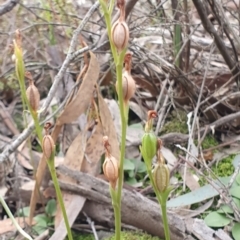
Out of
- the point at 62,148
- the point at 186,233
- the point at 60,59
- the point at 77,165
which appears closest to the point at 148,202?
the point at 186,233

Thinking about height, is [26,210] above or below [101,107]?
below

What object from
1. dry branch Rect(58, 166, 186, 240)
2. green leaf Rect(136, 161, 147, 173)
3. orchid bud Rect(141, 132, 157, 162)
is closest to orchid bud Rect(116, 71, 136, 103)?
orchid bud Rect(141, 132, 157, 162)

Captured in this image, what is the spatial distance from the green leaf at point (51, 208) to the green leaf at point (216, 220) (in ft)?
1.23

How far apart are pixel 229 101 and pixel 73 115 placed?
18.3 inches

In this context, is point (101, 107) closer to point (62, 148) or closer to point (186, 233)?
point (62, 148)

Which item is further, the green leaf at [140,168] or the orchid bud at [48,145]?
the green leaf at [140,168]

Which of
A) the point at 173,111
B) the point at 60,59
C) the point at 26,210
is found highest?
the point at 60,59

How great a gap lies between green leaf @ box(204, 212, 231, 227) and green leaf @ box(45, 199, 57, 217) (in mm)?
375

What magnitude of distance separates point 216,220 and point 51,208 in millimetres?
406

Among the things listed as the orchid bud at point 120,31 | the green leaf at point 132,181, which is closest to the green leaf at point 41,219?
the green leaf at point 132,181

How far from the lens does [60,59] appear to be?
1728mm

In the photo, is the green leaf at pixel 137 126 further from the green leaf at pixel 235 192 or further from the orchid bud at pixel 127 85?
the orchid bud at pixel 127 85

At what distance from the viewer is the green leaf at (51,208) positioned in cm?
127

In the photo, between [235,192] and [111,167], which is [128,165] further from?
[111,167]
